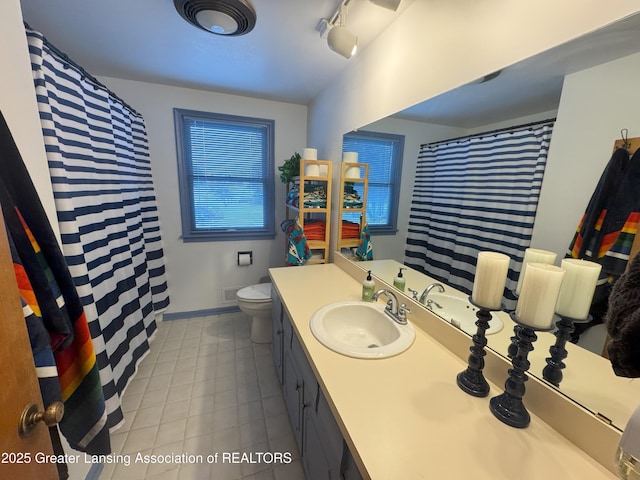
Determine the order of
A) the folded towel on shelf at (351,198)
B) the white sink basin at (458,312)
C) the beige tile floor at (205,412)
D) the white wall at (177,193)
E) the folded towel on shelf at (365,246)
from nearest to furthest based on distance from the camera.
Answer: the white sink basin at (458,312)
the beige tile floor at (205,412)
the folded towel on shelf at (365,246)
the folded towel on shelf at (351,198)
the white wall at (177,193)

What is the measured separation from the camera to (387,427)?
0.64 meters

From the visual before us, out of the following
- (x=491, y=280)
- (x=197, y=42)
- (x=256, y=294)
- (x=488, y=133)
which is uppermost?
(x=197, y=42)

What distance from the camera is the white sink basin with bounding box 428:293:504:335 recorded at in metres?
0.93

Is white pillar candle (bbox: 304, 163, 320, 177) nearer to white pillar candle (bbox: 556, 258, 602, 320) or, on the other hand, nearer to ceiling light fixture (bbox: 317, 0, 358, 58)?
ceiling light fixture (bbox: 317, 0, 358, 58)

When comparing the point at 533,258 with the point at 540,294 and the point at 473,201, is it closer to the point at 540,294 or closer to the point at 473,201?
the point at 540,294

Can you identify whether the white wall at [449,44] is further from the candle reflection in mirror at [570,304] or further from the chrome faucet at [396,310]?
the chrome faucet at [396,310]

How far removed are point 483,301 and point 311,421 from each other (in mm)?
790

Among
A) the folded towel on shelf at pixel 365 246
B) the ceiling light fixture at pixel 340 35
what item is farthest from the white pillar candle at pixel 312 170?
the ceiling light fixture at pixel 340 35

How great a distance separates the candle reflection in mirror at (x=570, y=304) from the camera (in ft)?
2.02

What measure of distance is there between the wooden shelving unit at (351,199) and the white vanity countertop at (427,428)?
0.98m

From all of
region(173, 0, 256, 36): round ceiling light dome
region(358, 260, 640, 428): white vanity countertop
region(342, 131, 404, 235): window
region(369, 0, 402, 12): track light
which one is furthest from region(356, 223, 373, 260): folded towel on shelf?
region(173, 0, 256, 36): round ceiling light dome

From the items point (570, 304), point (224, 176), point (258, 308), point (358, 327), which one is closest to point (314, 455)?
point (358, 327)

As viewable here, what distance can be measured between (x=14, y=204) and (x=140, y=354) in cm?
161

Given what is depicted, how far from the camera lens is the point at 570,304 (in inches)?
25.1
